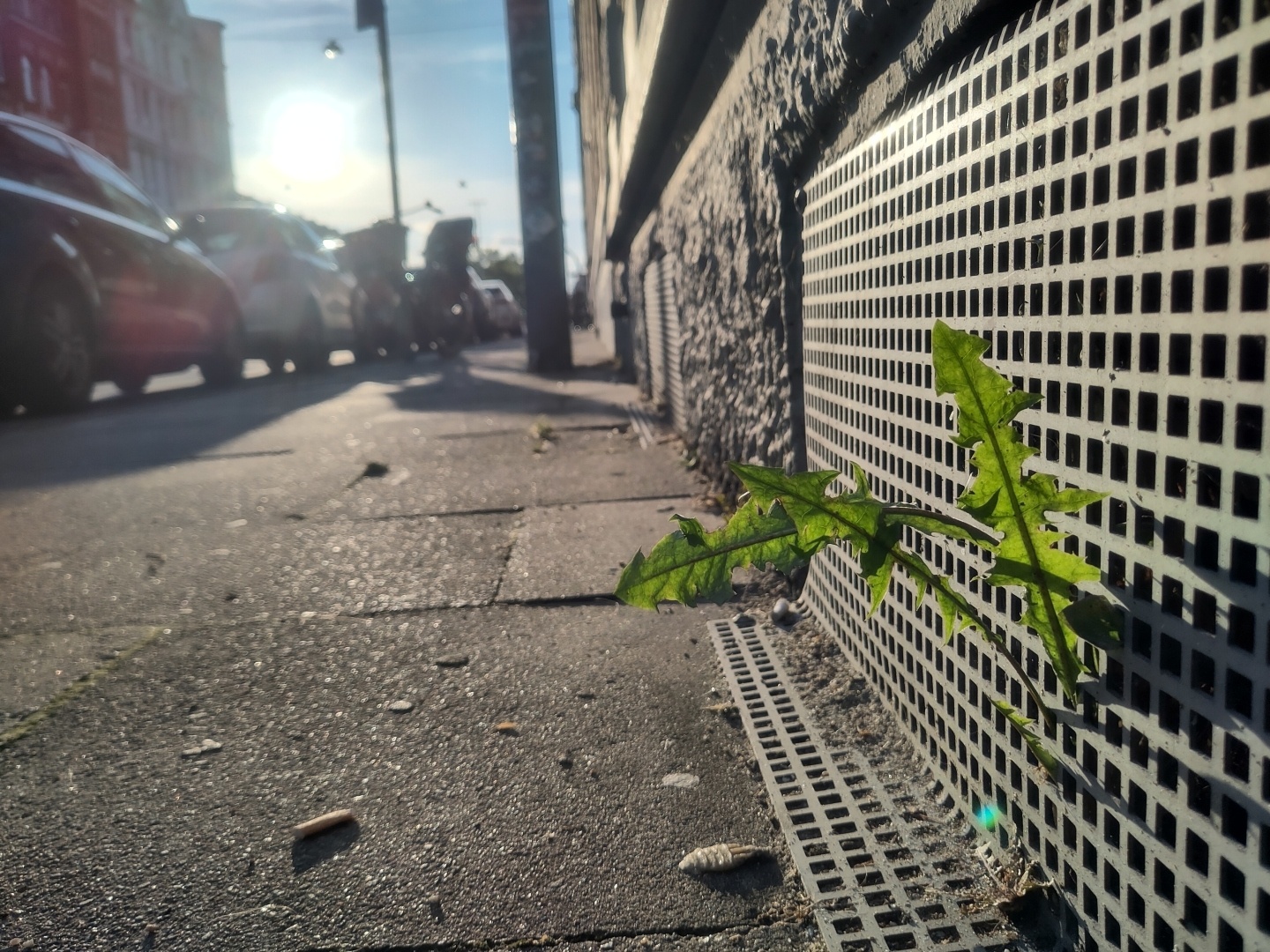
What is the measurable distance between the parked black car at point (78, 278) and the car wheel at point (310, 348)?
8.48 feet

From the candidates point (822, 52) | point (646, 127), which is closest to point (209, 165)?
point (646, 127)

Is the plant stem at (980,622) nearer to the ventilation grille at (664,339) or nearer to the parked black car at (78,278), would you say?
the ventilation grille at (664,339)

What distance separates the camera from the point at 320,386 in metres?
10.1

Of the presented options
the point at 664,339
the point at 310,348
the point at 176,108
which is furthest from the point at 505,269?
the point at 664,339

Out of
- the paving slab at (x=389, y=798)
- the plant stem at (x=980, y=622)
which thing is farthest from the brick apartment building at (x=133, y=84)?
the plant stem at (x=980, y=622)

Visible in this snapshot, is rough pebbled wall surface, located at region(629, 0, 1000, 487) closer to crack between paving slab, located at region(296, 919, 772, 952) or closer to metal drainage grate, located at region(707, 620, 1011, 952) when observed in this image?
metal drainage grate, located at region(707, 620, 1011, 952)

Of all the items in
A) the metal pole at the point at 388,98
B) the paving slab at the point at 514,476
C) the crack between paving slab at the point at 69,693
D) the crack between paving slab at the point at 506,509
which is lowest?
the crack between paving slab at the point at 69,693

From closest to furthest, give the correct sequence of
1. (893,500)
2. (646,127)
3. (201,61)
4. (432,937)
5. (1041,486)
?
1. (1041,486)
2. (432,937)
3. (893,500)
4. (646,127)
5. (201,61)

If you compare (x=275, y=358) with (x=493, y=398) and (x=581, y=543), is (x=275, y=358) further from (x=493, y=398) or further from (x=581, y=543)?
(x=581, y=543)

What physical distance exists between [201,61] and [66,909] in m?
43.5

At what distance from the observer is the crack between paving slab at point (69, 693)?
200cm

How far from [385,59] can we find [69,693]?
854 inches

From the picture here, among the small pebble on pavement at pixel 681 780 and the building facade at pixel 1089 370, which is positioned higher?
the building facade at pixel 1089 370

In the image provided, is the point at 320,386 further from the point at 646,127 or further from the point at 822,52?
the point at 822,52
